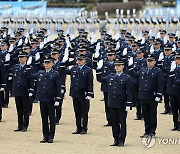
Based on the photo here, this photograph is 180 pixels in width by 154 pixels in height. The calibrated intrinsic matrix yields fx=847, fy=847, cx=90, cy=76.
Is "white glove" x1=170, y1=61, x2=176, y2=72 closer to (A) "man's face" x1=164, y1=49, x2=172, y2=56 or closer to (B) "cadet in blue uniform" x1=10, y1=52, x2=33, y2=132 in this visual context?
(A) "man's face" x1=164, y1=49, x2=172, y2=56

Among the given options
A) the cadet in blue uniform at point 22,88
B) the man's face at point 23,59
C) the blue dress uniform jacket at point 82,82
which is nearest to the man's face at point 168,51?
the blue dress uniform jacket at point 82,82

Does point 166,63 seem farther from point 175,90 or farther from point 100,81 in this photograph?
point 100,81

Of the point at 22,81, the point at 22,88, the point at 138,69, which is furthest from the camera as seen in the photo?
the point at 138,69

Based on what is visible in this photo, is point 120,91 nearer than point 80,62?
Yes

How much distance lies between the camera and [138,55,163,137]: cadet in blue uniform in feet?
55.1

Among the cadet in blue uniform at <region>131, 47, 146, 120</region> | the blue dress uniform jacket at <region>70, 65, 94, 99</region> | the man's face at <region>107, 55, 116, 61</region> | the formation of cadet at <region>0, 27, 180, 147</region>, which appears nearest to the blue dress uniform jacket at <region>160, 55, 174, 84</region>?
the formation of cadet at <region>0, 27, 180, 147</region>

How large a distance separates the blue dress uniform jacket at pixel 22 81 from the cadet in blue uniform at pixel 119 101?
2273 mm

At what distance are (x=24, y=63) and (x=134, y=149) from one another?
3517 millimetres

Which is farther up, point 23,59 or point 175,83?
point 23,59

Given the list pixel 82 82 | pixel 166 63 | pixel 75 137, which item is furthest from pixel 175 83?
pixel 75 137

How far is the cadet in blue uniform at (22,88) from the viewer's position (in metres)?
17.7

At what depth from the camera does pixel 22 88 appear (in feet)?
58.1

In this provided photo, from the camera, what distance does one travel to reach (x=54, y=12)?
5534 cm

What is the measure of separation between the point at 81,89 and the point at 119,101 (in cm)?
→ 155
